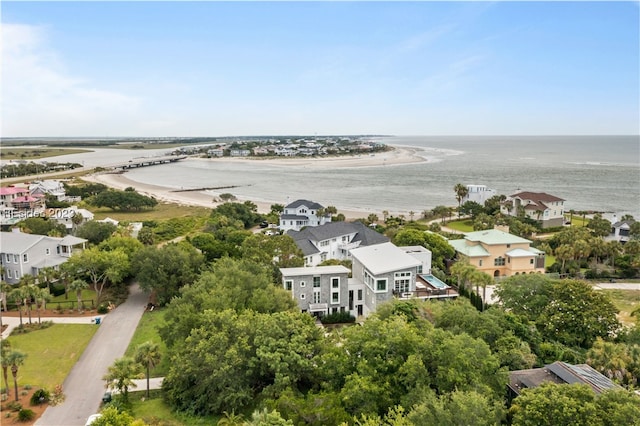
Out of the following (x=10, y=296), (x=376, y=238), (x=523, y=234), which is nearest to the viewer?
(x=10, y=296)

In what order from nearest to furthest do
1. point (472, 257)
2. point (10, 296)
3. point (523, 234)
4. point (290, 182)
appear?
point (10, 296) → point (472, 257) → point (523, 234) → point (290, 182)

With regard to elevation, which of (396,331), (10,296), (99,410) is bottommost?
(99,410)

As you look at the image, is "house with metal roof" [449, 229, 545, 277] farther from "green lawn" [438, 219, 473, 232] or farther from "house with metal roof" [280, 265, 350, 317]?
"green lawn" [438, 219, 473, 232]

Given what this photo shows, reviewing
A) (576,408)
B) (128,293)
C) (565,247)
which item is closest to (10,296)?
(128,293)

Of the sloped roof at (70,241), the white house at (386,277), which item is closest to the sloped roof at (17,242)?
the sloped roof at (70,241)

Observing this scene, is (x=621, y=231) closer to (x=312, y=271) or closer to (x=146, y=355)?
(x=312, y=271)

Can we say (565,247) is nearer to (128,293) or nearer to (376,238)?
(376,238)

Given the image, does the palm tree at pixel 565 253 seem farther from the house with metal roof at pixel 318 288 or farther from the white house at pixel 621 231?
the house with metal roof at pixel 318 288
